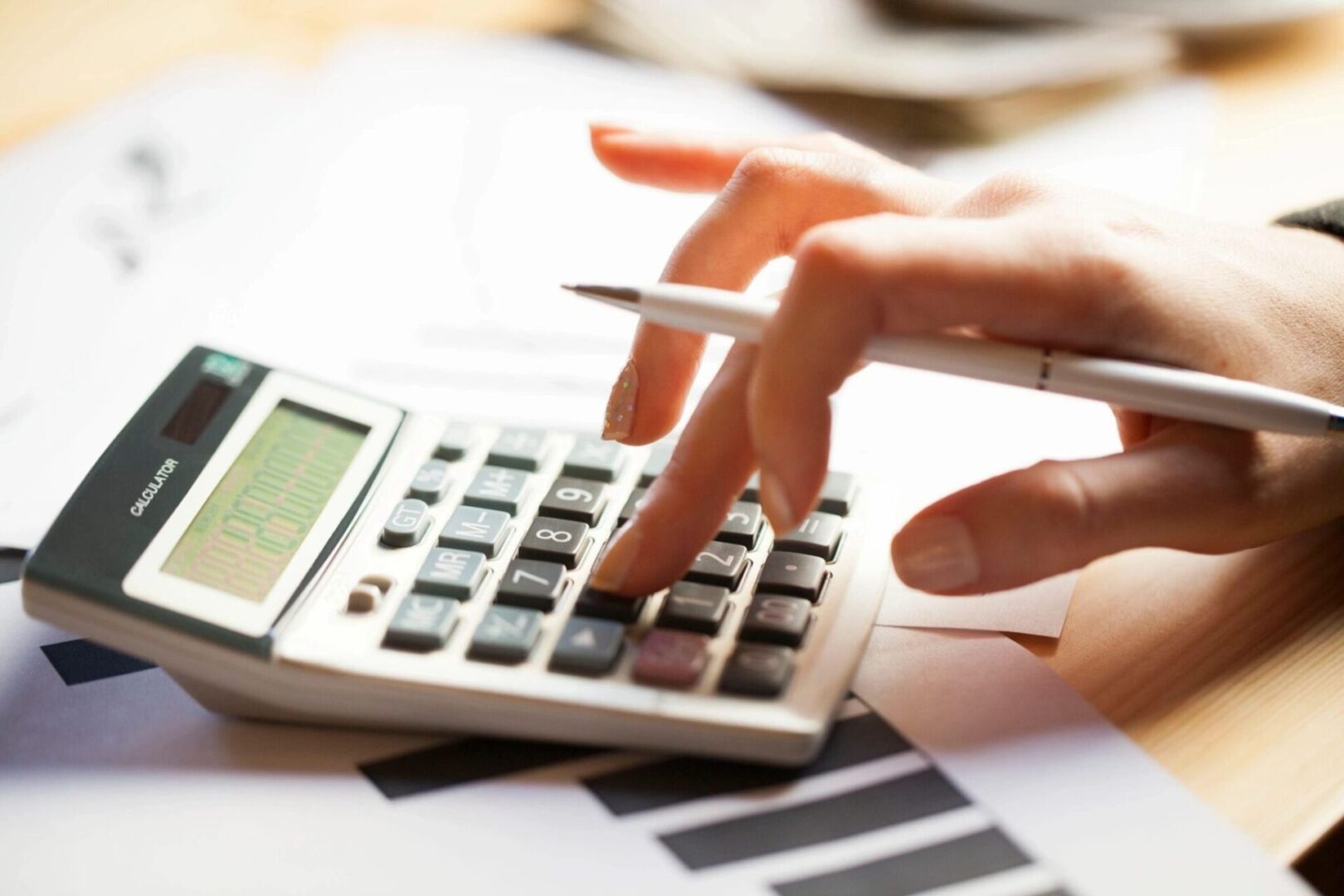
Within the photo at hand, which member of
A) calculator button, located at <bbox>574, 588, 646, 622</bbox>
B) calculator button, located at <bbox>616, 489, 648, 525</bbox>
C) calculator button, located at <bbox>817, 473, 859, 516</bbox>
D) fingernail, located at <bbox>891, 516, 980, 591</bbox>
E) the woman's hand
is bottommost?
calculator button, located at <bbox>574, 588, 646, 622</bbox>

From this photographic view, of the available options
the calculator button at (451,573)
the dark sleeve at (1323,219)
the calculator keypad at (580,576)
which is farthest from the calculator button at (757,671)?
the dark sleeve at (1323,219)

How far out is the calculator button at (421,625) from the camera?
0.44m

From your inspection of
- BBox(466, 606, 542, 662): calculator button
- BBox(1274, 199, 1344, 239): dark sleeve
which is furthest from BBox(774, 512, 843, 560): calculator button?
BBox(1274, 199, 1344, 239): dark sleeve

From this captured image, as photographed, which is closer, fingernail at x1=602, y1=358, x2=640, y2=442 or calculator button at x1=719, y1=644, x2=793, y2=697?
calculator button at x1=719, y1=644, x2=793, y2=697

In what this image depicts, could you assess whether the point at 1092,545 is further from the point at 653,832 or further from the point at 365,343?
the point at 365,343

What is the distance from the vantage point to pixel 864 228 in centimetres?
43

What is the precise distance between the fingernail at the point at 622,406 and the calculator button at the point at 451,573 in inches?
3.9

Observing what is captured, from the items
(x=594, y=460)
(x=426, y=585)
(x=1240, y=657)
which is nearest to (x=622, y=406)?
(x=594, y=460)

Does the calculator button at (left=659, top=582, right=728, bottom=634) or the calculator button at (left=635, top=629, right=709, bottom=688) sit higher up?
the calculator button at (left=659, top=582, right=728, bottom=634)

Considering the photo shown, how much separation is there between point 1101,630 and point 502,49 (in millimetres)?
694

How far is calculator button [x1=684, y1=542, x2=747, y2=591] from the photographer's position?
0.47 metres

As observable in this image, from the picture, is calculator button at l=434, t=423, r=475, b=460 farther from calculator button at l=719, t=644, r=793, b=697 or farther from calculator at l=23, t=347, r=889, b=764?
calculator button at l=719, t=644, r=793, b=697

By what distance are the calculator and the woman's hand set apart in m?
0.03

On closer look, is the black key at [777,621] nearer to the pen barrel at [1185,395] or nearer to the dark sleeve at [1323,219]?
the pen barrel at [1185,395]
